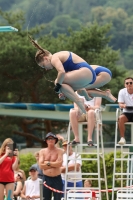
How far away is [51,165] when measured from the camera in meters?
13.4

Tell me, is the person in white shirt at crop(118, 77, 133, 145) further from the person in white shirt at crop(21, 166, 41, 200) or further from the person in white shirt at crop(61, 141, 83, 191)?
the person in white shirt at crop(21, 166, 41, 200)

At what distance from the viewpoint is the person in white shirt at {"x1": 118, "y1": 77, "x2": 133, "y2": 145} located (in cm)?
1360

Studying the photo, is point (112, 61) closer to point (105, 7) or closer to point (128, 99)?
point (128, 99)

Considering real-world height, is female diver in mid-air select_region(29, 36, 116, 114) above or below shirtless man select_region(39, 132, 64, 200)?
above

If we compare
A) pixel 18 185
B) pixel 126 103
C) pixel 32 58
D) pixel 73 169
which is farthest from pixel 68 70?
Answer: pixel 32 58

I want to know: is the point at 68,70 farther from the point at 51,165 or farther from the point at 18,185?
the point at 18,185

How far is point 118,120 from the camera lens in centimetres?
1391

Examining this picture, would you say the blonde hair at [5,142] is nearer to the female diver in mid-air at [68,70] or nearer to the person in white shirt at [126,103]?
the person in white shirt at [126,103]

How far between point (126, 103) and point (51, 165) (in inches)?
83.7

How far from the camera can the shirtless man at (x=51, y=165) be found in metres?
13.4

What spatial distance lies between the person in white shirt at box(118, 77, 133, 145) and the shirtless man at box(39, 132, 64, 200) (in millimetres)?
1405

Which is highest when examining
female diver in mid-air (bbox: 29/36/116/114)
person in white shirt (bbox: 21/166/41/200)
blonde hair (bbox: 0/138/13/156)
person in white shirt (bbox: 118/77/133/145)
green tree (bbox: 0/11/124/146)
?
green tree (bbox: 0/11/124/146)

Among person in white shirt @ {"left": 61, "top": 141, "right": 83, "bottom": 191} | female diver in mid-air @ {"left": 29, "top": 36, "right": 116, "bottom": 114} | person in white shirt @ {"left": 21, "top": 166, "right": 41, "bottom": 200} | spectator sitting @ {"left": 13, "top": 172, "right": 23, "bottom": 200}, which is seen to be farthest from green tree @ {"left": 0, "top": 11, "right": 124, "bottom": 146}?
female diver in mid-air @ {"left": 29, "top": 36, "right": 116, "bottom": 114}

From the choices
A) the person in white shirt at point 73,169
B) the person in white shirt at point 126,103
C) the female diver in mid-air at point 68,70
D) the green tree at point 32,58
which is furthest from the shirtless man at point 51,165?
the green tree at point 32,58
